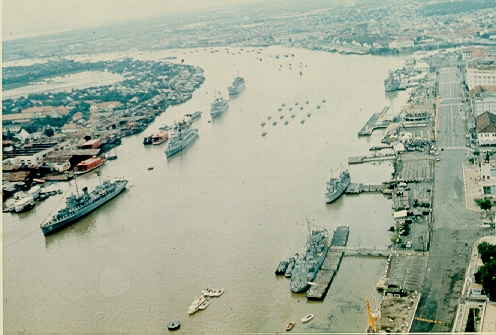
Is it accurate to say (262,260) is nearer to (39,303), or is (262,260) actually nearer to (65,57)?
(39,303)

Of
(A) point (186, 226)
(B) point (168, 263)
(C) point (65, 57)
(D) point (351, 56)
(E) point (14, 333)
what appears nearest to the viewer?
(E) point (14, 333)

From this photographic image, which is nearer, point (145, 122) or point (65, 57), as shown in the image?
point (145, 122)

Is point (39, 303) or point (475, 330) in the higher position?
point (475, 330)

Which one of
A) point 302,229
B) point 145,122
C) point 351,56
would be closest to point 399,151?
point 302,229

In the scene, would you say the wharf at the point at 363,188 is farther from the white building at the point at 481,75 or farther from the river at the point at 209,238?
the white building at the point at 481,75

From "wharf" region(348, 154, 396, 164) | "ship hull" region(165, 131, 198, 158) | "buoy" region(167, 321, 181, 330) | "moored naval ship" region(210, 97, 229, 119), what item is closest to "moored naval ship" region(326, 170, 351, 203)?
"wharf" region(348, 154, 396, 164)

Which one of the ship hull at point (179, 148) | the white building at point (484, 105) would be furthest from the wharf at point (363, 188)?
the ship hull at point (179, 148)

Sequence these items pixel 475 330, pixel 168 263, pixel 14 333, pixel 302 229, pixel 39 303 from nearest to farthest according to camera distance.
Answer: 1. pixel 475 330
2. pixel 14 333
3. pixel 39 303
4. pixel 168 263
5. pixel 302 229
